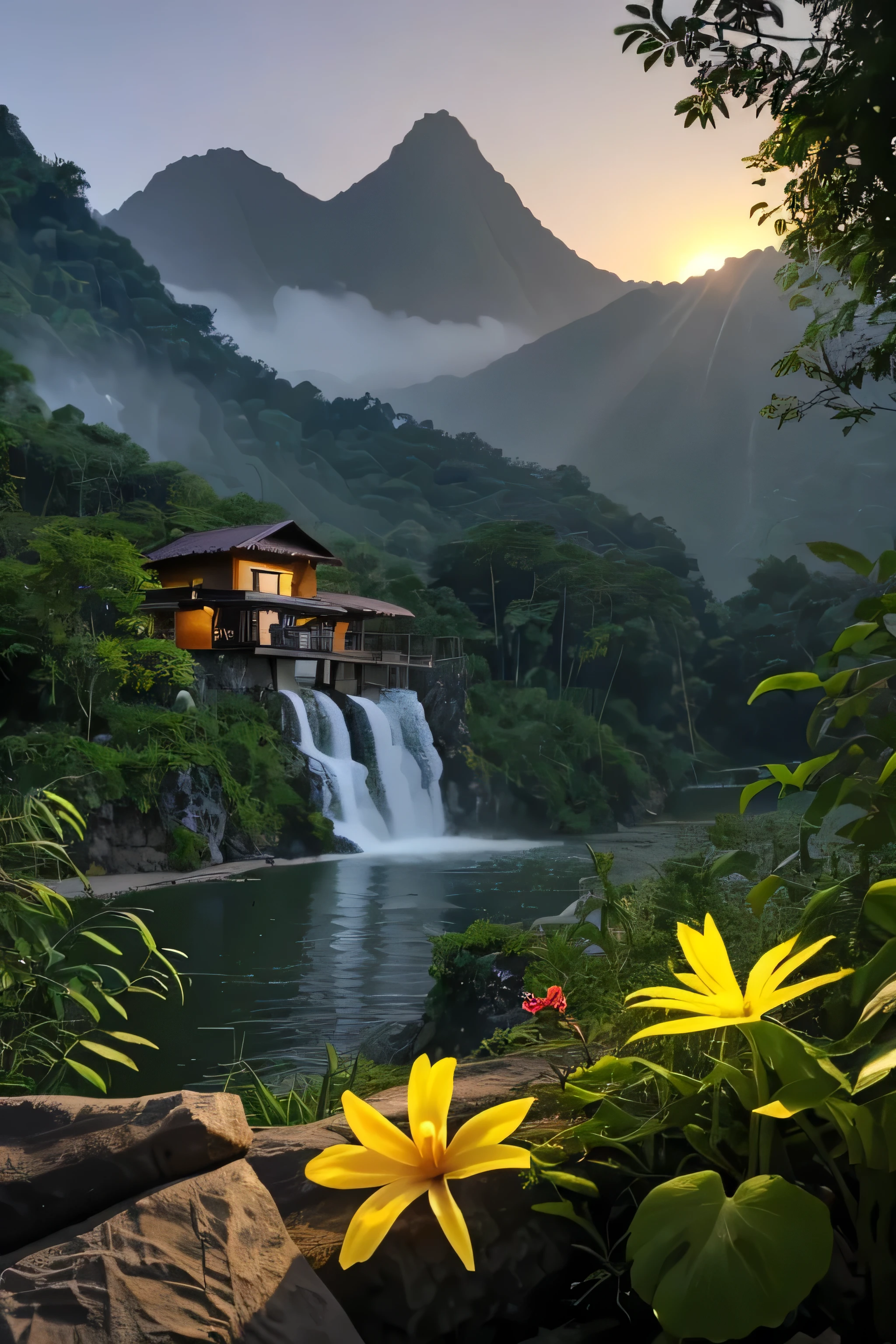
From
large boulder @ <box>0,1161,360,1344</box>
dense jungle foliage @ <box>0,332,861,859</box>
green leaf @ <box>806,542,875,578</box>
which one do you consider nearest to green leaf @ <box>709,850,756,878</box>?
green leaf @ <box>806,542,875,578</box>

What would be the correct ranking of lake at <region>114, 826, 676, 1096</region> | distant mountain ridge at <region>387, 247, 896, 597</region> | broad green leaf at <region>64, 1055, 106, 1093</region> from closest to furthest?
broad green leaf at <region>64, 1055, 106, 1093</region> < lake at <region>114, 826, 676, 1096</region> < distant mountain ridge at <region>387, 247, 896, 597</region>

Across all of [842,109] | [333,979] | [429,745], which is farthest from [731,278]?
[842,109]

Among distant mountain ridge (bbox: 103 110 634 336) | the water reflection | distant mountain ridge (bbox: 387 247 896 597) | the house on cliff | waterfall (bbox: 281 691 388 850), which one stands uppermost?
distant mountain ridge (bbox: 103 110 634 336)

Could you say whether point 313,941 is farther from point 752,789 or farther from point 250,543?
point 250,543

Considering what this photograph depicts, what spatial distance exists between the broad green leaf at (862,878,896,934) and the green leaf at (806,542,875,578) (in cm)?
23

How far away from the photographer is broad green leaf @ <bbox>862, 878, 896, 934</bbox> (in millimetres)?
491

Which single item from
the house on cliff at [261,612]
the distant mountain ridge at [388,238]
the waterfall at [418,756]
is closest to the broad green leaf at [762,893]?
the house on cliff at [261,612]

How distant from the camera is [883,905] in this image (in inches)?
19.6

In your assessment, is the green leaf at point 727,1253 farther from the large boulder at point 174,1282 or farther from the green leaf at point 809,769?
the green leaf at point 809,769

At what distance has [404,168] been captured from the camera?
A: 2603cm

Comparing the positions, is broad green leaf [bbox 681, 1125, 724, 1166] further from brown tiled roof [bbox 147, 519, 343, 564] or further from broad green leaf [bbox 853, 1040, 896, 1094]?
brown tiled roof [bbox 147, 519, 343, 564]

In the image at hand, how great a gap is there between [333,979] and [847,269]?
3816 mm

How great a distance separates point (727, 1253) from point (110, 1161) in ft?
1.36

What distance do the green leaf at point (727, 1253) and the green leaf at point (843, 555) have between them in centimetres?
41
